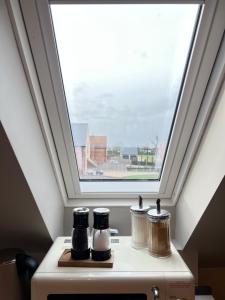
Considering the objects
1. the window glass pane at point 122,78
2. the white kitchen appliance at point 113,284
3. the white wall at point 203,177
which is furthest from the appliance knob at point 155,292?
the window glass pane at point 122,78

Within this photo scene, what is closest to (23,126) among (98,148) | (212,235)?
(98,148)

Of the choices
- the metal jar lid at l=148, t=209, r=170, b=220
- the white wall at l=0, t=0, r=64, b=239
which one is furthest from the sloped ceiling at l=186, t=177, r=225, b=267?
the white wall at l=0, t=0, r=64, b=239

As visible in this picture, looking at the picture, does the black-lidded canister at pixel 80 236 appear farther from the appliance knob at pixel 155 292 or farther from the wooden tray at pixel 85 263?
the appliance knob at pixel 155 292

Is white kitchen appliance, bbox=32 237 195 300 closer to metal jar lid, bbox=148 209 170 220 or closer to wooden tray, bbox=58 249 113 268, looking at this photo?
wooden tray, bbox=58 249 113 268

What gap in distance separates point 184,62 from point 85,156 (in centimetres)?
67

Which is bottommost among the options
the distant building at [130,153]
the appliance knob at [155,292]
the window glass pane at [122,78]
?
the appliance knob at [155,292]

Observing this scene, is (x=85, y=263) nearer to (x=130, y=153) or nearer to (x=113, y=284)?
(x=113, y=284)

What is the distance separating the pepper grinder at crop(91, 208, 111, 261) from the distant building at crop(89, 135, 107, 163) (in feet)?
1.46

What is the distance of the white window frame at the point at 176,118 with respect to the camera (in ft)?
3.35

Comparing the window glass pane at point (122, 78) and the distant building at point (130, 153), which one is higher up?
the window glass pane at point (122, 78)

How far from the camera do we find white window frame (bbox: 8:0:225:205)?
1022 millimetres

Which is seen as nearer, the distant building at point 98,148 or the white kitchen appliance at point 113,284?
the white kitchen appliance at point 113,284

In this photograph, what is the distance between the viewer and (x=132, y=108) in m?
1.40

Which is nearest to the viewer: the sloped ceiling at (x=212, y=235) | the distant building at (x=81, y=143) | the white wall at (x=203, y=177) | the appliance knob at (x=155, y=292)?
the appliance knob at (x=155, y=292)
